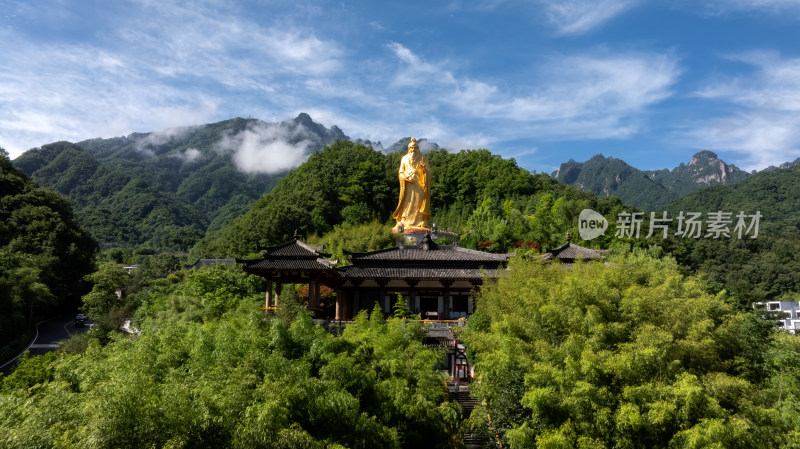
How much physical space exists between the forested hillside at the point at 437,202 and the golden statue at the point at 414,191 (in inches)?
160

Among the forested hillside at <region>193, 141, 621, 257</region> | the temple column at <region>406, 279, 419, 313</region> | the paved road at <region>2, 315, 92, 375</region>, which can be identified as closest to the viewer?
the temple column at <region>406, 279, 419, 313</region>

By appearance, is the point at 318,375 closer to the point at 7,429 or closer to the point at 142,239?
the point at 7,429

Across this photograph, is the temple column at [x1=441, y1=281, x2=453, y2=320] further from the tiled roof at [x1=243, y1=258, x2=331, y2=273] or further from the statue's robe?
the statue's robe

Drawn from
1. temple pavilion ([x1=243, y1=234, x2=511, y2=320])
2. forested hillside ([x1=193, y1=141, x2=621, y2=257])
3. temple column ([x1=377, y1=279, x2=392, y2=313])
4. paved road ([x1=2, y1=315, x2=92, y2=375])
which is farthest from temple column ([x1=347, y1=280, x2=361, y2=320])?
paved road ([x1=2, y1=315, x2=92, y2=375])

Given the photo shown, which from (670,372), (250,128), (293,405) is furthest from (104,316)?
(250,128)

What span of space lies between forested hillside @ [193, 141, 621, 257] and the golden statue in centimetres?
406

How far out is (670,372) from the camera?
11508 mm

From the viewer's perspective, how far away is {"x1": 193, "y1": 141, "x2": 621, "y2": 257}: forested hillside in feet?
121

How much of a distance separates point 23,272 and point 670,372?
89.8 ft

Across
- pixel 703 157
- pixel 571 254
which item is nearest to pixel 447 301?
pixel 571 254

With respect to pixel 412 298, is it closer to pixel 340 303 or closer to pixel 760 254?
pixel 340 303

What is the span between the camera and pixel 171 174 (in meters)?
109

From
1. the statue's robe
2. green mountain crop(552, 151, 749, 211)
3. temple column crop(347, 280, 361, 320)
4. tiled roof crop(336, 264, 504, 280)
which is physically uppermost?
green mountain crop(552, 151, 749, 211)

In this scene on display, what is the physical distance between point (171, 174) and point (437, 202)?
7255 centimetres
